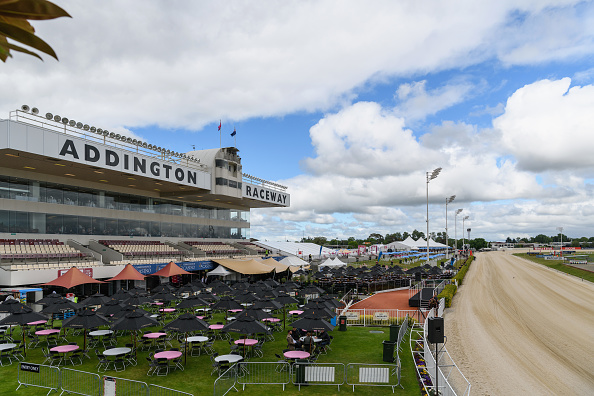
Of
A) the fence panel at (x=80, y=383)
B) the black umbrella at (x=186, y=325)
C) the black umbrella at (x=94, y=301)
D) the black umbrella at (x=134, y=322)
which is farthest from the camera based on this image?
the black umbrella at (x=94, y=301)

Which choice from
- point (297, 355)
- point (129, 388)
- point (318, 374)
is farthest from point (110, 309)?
point (318, 374)

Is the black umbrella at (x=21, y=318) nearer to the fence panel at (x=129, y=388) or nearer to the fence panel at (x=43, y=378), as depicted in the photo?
the fence panel at (x=43, y=378)

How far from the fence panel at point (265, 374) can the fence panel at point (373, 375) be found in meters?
2.22

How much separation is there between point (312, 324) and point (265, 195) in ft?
143

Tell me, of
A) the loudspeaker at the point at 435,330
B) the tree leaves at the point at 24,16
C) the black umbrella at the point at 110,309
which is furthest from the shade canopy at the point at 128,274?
the tree leaves at the point at 24,16

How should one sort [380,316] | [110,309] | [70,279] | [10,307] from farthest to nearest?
[70,279] < [380,316] < [110,309] < [10,307]

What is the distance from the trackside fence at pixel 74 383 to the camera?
1305cm

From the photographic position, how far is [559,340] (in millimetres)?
21391

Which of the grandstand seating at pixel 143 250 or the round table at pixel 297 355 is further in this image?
the grandstand seating at pixel 143 250

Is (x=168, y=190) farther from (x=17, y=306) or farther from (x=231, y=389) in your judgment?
(x=231, y=389)

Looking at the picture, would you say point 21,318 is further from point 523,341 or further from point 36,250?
point 523,341

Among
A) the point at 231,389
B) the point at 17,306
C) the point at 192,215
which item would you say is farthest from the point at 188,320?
the point at 192,215

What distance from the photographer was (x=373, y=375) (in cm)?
1389

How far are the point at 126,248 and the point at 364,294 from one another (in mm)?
22585
